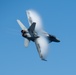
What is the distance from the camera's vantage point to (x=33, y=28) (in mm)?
161750

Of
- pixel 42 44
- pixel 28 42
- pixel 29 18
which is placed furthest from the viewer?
pixel 29 18

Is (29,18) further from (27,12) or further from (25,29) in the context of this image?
(25,29)

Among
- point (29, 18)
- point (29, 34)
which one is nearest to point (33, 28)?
point (29, 34)

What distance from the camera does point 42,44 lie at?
16850 cm

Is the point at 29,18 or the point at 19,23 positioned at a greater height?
the point at 29,18

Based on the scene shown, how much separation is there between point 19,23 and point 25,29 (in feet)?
16.7

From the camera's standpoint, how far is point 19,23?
550 feet

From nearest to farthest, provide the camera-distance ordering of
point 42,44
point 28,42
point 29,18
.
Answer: point 28,42 → point 42,44 → point 29,18

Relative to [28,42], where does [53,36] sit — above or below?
above

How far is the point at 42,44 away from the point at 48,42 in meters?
3.22

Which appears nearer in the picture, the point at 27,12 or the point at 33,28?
the point at 33,28

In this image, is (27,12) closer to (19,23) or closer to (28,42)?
(19,23)

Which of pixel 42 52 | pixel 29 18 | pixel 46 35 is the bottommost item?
pixel 42 52

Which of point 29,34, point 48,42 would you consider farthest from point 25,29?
point 48,42
